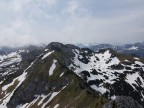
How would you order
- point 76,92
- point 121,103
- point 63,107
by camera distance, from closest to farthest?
point 121,103 < point 63,107 < point 76,92

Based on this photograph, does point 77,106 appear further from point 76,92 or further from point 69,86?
point 69,86

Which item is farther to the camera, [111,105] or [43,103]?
[43,103]

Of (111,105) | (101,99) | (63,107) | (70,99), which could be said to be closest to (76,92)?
(70,99)

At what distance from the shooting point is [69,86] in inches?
7864

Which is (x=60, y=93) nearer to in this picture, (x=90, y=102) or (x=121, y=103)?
(x=90, y=102)

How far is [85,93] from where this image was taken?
16975 cm

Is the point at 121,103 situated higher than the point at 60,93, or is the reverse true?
the point at 121,103


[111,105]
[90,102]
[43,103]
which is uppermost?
[111,105]

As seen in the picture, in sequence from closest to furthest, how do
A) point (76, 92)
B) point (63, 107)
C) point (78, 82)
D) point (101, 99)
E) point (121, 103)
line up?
point (121, 103) < point (101, 99) < point (63, 107) < point (76, 92) < point (78, 82)

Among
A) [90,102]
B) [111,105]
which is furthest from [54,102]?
[111,105]

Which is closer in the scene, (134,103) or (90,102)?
(134,103)

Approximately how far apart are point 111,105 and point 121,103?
3.73 m

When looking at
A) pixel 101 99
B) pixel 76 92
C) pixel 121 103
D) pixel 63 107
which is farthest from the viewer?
pixel 76 92

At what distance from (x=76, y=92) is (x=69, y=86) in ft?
50.0
